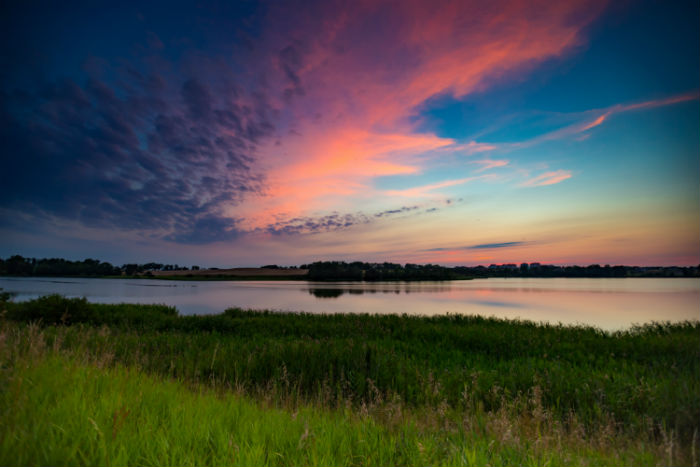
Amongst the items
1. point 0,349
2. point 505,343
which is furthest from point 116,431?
point 505,343

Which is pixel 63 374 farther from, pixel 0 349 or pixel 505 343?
pixel 505 343

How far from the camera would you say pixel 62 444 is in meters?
2.90

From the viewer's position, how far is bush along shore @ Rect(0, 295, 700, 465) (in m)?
3.19

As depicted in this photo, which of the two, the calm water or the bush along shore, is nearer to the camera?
the bush along shore

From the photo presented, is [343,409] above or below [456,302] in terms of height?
above

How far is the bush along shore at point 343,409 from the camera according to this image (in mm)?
3186

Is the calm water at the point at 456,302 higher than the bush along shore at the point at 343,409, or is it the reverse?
the bush along shore at the point at 343,409

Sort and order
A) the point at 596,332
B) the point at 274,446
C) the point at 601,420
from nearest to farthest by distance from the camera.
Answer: the point at 274,446, the point at 601,420, the point at 596,332

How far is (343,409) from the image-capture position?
6.48 metres

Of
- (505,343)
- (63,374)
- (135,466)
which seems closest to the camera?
(135,466)

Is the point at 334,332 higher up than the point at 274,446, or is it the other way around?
the point at 274,446

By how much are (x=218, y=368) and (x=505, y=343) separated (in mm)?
13730

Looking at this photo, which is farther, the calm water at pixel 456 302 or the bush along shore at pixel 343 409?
the calm water at pixel 456 302

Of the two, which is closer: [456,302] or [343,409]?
[343,409]
